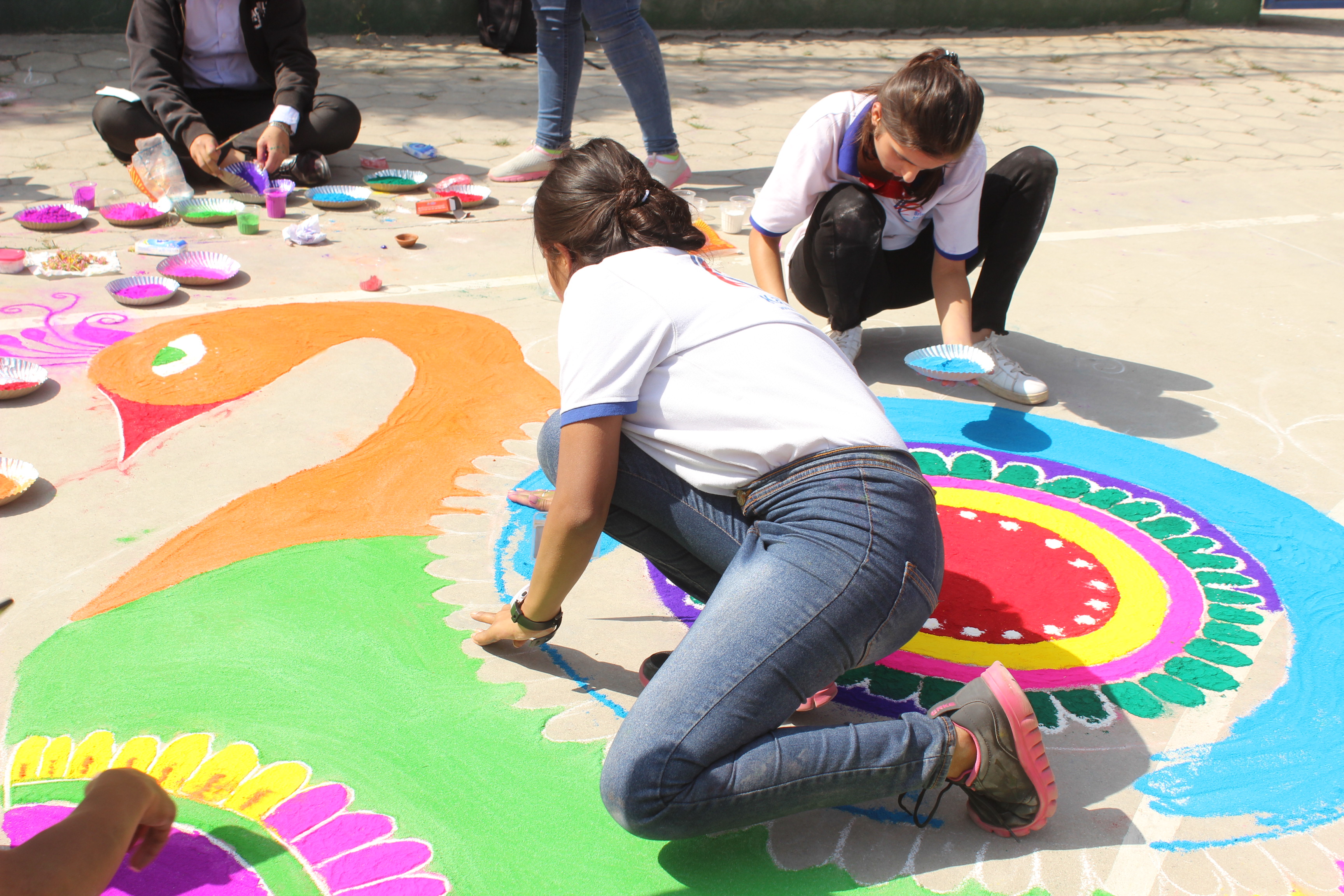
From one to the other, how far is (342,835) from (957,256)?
200 cm

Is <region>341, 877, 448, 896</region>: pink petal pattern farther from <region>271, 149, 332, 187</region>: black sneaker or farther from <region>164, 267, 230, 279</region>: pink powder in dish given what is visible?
<region>271, 149, 332, 187</region>: black sneaker

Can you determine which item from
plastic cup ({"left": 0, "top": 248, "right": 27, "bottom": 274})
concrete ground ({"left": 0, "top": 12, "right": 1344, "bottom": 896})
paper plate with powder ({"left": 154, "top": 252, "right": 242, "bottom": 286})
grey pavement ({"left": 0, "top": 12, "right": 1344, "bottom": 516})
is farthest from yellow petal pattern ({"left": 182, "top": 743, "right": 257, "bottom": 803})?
plastic cup ({"left": 0, "top": 248, "right": 27, "bottom": 274})

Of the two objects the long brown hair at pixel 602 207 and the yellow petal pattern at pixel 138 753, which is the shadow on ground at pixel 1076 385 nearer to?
the long brown hair at pixel 602 207

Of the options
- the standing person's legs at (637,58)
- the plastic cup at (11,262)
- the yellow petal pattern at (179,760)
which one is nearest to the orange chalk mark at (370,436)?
the yellow petal pattern at (179,760)

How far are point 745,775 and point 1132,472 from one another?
5.04ft

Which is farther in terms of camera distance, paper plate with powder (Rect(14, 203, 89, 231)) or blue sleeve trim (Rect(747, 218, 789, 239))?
paper plate with powder (Rect(14, 203, 89, 231))

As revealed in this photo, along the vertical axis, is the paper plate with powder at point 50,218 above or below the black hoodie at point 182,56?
below

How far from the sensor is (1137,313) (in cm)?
343

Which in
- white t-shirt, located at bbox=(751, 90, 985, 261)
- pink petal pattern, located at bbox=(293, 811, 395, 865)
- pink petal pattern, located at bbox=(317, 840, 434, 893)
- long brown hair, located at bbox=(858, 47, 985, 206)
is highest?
long brown hair, located at bbox=(858, 47, 985, 206)

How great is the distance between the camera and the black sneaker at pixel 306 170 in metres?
4.12

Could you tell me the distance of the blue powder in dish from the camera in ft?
8.48

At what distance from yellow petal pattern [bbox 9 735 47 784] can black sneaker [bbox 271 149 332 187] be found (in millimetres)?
2959

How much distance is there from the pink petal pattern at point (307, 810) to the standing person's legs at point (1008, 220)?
2024 millimetres

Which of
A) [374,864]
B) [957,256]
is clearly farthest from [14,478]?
[957,256]
